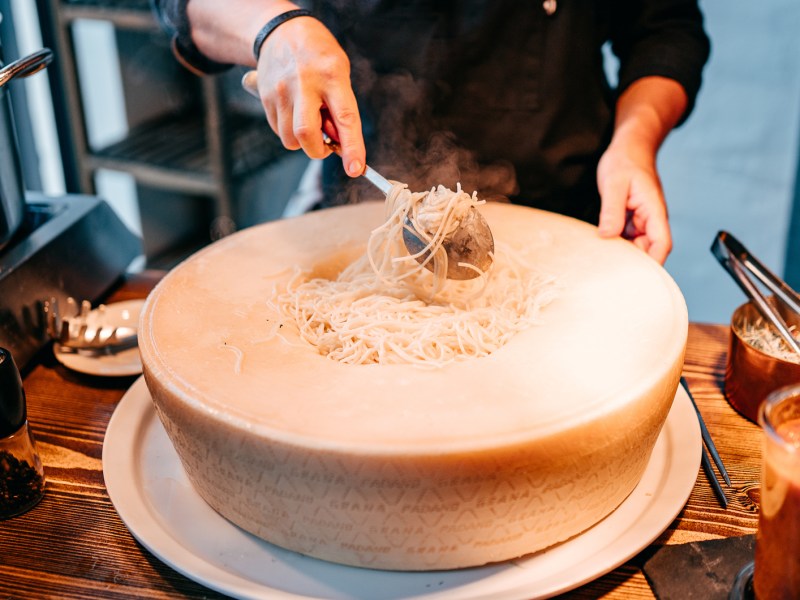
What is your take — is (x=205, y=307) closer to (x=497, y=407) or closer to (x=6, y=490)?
(x=6, y=490)

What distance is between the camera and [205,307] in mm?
1498

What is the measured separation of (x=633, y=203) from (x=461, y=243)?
521mm

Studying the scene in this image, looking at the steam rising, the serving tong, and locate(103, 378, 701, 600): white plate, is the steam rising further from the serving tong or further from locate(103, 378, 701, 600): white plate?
locate(103, 378, 701, 600): white plate

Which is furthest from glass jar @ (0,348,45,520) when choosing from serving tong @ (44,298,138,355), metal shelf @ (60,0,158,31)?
metal shelf @ (60,0,158,31)

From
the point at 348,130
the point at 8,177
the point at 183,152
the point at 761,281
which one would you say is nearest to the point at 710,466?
the point at 761,281

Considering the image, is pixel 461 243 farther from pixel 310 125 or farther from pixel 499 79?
pixel 499 79

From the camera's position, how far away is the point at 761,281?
1.60m

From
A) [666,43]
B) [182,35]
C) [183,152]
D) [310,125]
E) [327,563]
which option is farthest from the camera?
[183,152]

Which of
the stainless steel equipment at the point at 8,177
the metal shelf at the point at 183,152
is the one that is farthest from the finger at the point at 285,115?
the metal shelf at the point at 183,152

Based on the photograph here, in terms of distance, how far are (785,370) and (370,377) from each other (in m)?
0.84

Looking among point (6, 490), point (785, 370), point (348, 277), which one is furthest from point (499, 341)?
point (6, 490)

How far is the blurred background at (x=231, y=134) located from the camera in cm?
386

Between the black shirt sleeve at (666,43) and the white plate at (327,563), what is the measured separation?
1.19 meters

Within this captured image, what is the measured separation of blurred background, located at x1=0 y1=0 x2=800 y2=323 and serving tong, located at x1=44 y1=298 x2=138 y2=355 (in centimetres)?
223
